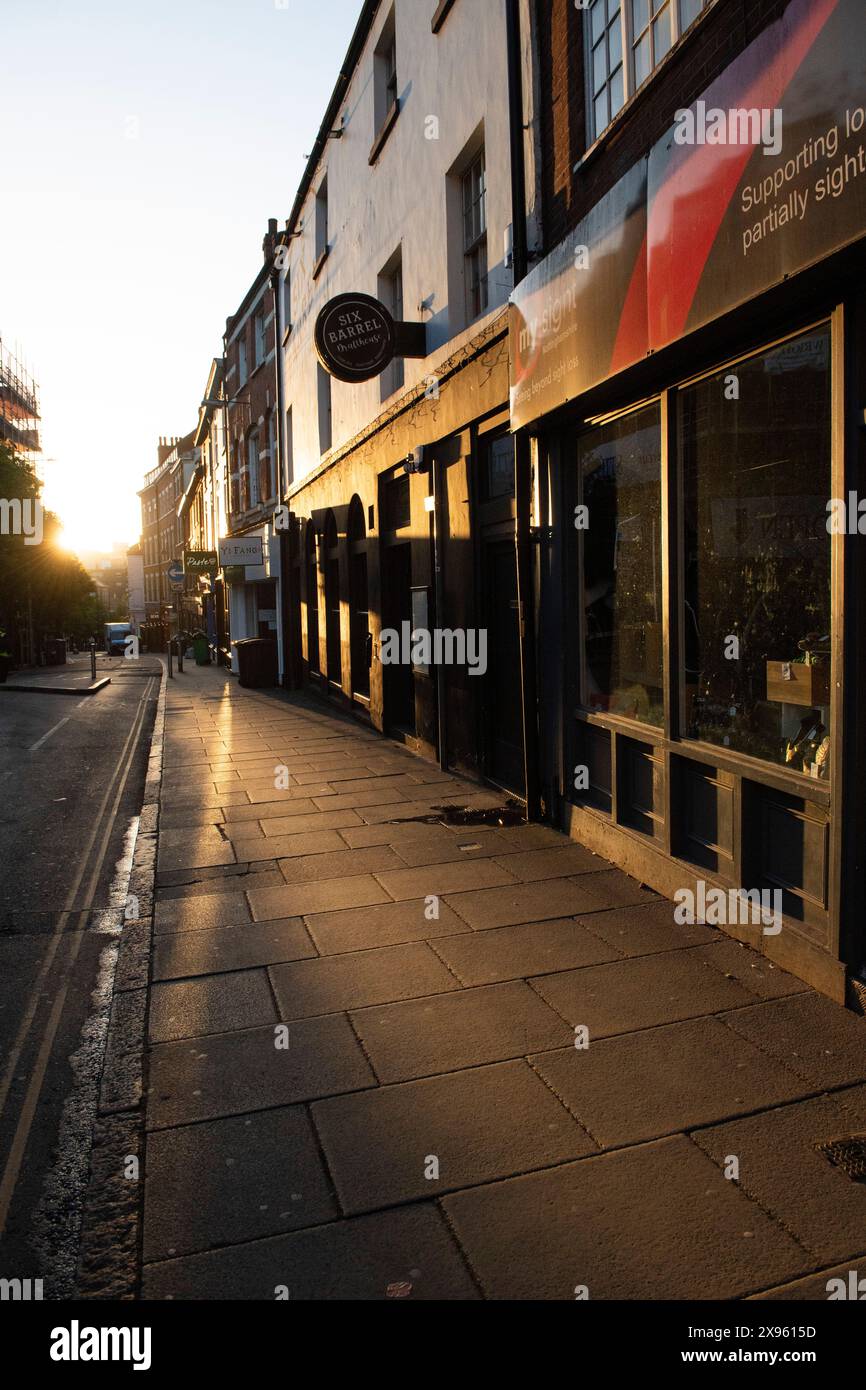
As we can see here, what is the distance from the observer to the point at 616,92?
6473 millimetres

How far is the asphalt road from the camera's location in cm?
317

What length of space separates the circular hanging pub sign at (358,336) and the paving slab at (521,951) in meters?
→ 7.33

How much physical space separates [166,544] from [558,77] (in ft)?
264

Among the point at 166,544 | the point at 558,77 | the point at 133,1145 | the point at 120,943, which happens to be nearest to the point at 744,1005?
the point at 133,1145

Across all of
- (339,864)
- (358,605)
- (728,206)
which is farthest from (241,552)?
(728,206)

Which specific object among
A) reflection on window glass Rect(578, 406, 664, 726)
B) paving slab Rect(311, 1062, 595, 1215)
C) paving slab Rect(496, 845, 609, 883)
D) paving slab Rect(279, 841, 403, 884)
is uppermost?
reflection on window glass Rect(578, 406, 664, 726)

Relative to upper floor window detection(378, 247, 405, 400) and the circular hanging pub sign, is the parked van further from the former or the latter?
the circular hanging pub sign

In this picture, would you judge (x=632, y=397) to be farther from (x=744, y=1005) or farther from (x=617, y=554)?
(x=744, y=1005)

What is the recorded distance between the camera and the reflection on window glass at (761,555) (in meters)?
4.64

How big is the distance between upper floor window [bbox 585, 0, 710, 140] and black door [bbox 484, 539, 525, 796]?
11.2ft

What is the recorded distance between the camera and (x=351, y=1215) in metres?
3.01

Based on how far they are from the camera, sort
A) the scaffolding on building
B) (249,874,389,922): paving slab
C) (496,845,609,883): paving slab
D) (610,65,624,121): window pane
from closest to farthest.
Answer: (249,874,389,922): paving slab, (610,65,624,121): window pane, (496,845,609,883): paving slab, the scaffolding on building

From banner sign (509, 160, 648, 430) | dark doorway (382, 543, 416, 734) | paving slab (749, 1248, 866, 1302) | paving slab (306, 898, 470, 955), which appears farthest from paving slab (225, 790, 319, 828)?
paving slab (749, 1248, 866, 1302)

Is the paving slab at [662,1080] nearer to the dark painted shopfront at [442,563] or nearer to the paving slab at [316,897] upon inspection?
the paving slab at [316,897]
